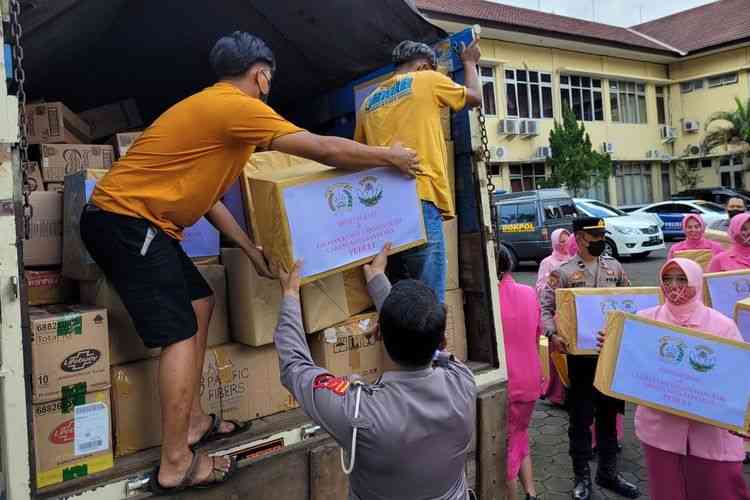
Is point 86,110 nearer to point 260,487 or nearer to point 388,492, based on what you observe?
point 260,487

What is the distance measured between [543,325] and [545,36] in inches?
748

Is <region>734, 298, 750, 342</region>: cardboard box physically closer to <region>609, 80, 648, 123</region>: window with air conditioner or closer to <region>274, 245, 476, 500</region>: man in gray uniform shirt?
<region>274, 245, 476, 500</region>: man in gray uniform shirt

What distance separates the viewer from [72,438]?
2.07 meters

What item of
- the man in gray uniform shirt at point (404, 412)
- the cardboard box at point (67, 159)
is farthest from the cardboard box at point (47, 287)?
the man in gray uniform shirt at point (404, 412)

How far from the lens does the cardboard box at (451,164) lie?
3180mm

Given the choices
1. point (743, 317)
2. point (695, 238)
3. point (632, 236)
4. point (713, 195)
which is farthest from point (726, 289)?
point (713, 195)

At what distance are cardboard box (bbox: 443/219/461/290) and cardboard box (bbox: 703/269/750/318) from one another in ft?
5.39

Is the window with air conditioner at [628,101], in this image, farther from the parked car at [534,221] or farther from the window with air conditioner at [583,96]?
the parked car at [534,221]

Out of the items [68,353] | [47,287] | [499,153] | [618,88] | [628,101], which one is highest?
[618,88]

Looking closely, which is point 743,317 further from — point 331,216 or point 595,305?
point 331,216

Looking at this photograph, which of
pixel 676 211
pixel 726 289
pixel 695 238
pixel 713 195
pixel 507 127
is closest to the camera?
pixel 726 289

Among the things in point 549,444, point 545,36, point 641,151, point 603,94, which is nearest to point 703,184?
point 641,151

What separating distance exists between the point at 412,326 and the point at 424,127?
1340 mm

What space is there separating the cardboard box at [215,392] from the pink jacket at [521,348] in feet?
4.82
